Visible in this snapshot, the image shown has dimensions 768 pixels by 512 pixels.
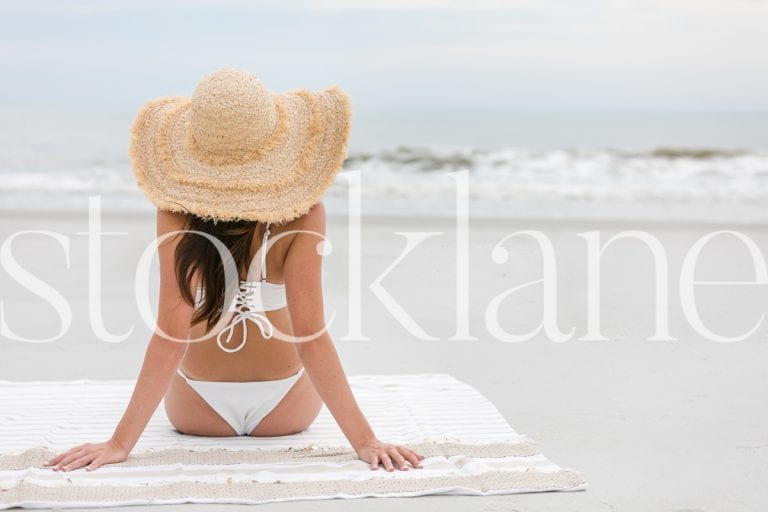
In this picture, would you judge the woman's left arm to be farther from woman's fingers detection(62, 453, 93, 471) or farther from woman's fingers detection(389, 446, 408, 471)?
woman's fingers detection(62, 453, 93, 471)

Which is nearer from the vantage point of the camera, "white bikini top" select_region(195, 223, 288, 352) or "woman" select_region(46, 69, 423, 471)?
"woman" select_region(46, 69, 423, 471)

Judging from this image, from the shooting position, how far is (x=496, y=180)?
1298cm

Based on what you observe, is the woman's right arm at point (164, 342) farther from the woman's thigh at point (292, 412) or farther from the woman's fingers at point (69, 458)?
the woman's thigh at point (292, 412)

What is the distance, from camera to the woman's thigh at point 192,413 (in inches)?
115

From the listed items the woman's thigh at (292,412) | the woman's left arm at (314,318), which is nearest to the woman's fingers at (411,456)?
the woman's left arm at (314,318)

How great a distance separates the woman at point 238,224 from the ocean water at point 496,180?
6484mm

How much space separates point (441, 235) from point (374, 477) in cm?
522

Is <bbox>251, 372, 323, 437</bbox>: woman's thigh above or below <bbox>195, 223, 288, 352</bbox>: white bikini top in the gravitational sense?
below

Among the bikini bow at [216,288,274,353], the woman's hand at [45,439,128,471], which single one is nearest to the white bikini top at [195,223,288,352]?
the bikini bow at [216,288,274,353]

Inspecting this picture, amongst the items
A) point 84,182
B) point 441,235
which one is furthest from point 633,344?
point 84,182

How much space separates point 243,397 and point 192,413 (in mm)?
181

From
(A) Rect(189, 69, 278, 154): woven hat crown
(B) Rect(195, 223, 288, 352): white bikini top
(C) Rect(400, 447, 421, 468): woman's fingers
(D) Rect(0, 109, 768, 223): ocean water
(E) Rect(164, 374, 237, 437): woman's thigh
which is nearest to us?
(A) Rect(189, 69, 278, 154): woven hat crown

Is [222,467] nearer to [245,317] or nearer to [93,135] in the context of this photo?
[245,317]

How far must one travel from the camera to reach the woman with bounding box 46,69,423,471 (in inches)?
99.0
